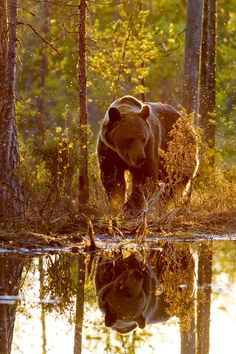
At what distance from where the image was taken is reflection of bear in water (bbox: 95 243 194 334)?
6551mm

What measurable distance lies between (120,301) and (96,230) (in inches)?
158

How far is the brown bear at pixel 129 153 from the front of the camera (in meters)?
12.9

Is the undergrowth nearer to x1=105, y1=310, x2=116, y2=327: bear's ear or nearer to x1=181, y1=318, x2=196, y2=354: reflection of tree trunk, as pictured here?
x1=105, y1=310, x2=116, y2=327: bear's ear

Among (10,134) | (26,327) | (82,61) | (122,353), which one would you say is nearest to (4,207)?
(10,134)

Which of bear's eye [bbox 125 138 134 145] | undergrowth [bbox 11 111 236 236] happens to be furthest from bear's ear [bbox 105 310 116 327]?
bear's eye [bbox 125 138 134 145]

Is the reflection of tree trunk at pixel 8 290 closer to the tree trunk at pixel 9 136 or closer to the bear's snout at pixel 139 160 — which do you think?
the tree trunk at pixel 9 136

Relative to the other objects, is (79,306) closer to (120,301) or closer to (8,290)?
(120,301)

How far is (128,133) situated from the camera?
42.9 feet

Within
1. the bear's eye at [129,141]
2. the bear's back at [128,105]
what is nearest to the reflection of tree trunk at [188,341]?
the bear's eye at [129,141]

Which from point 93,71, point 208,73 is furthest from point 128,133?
point 93,71

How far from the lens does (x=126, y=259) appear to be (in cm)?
932

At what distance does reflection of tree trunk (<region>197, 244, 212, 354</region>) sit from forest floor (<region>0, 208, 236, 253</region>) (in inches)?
30.2

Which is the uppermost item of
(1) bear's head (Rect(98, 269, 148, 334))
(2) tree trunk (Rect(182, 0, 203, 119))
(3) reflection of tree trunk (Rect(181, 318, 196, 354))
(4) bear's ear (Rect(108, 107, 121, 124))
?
(2) tree trunk (Rect(182, 0, 203, 119))

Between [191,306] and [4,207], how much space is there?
4.50 m
